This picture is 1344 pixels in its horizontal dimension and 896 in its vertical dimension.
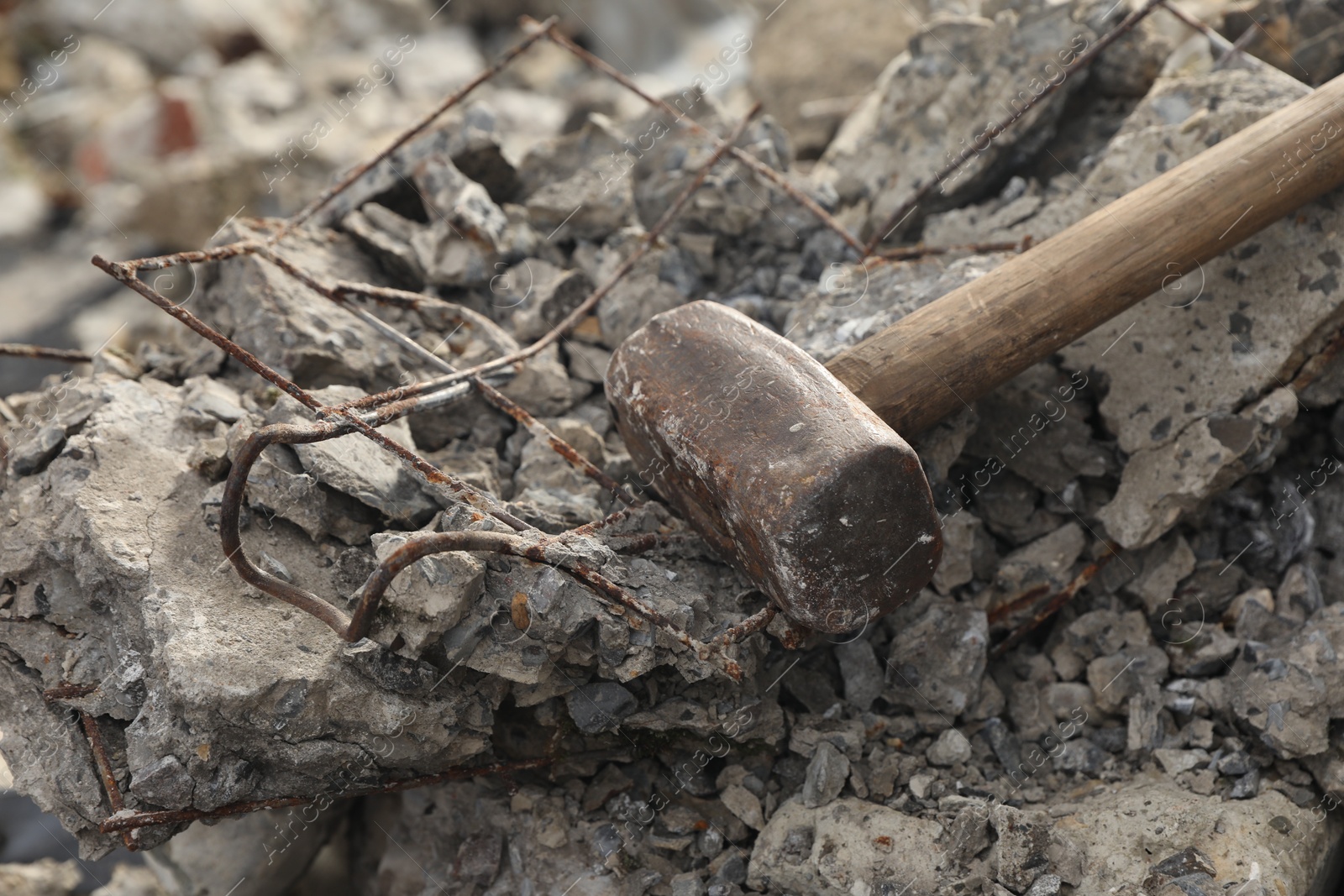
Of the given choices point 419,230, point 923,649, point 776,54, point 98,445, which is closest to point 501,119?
point 776,54

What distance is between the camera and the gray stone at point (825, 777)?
2.95 metres

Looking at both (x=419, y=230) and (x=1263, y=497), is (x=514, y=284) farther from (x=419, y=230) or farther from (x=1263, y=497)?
(x=1263, y=497)

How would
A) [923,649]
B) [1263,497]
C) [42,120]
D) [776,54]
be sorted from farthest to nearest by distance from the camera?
[42,120] < [776,54] < [1263,497] < [923,649]

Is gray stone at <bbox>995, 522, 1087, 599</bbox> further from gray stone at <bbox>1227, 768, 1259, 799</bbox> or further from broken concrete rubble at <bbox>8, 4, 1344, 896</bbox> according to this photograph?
gray stone at <bbox>1227, 768, 1259, 799</bbox>

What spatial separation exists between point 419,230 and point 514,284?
1.56ft

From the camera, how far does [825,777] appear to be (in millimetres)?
2955

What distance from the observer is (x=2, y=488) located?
121 inches

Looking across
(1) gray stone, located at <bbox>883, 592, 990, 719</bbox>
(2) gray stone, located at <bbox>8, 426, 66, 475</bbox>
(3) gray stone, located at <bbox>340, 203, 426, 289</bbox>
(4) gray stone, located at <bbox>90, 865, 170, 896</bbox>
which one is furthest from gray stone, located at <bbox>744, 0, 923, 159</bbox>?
(4) gray stone, located at <bbox>90, 865, 170, 896</bbox>

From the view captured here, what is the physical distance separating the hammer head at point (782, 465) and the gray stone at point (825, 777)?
1.83 ft

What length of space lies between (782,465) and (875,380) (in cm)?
59

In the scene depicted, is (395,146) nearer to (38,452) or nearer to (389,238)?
(389,238)

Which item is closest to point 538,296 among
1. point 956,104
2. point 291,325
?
point 291,325

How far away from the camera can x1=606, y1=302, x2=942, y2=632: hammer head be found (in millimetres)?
2480

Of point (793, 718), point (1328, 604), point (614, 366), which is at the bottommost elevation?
point (1328, 604)
